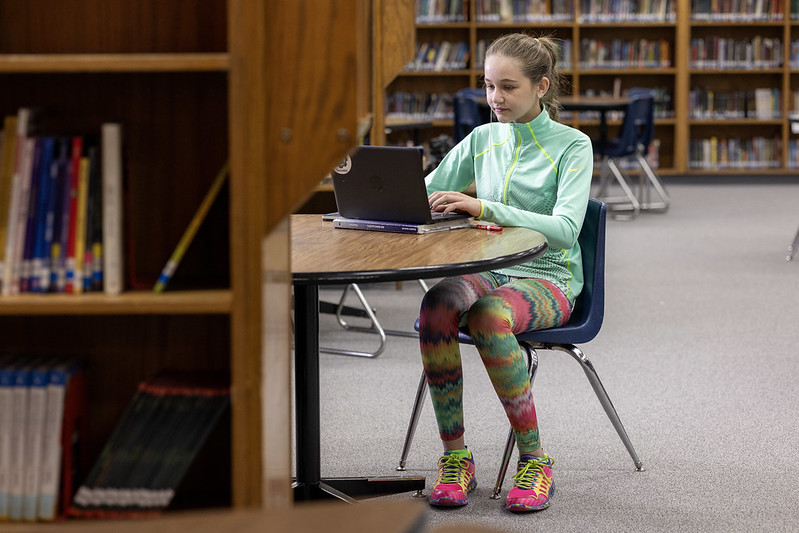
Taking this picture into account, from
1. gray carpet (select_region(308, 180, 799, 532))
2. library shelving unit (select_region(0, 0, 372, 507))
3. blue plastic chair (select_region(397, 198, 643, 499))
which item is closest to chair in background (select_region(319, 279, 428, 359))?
gray carpet (select_region(308, 180, 799, 532))

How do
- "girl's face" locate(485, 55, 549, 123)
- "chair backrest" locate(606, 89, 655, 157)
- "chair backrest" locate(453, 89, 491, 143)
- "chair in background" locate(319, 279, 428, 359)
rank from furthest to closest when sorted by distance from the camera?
"chair backrest" locate(606, 89, 655, 157) < "chair backrest" locate(453, 89, 491, 143) < "chair in background" locate(319, 279, 428, 359) < "girl's face" locate(485, 55, 549, 123)

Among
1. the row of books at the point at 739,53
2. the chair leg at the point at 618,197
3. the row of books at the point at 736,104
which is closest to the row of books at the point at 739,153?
the row of books at the point at 736,104

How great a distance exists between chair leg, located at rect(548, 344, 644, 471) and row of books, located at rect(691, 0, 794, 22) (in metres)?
7.46

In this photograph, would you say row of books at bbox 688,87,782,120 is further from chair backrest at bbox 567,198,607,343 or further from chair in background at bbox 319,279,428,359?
chair backrest at bbox 567,198,607,343

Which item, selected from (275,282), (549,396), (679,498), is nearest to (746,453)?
(679,498)

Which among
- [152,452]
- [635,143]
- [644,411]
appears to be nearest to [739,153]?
[635,143]

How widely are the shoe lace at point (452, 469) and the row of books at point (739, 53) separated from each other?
7641mm

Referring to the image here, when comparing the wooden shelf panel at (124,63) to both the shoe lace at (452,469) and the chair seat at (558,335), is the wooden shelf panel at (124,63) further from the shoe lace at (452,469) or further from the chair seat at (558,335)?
the shoe lace at (452,469)

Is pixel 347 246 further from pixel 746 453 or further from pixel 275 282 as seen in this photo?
pixel 746 453

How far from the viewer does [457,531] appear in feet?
3.38

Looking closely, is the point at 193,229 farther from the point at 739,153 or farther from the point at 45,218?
the point at 739,153

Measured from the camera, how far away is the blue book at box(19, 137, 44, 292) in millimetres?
1295

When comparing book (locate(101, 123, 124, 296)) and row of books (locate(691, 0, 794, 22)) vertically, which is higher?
row of books (locate(691, 0, 794, 22))

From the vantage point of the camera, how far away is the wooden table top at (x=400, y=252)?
1.71 m
